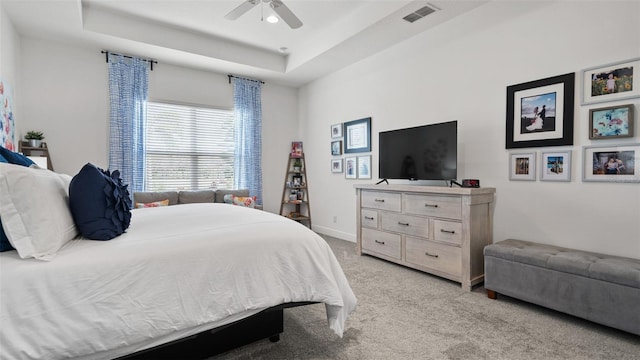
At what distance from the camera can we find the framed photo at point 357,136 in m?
4.64

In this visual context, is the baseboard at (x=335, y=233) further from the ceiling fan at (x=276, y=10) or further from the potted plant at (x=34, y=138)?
the potted plant at (x=34, y=138)

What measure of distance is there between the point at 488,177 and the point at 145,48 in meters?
4.53

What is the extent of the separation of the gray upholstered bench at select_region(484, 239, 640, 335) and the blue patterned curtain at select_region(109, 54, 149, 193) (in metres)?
4.56

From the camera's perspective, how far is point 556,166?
8.95 ft

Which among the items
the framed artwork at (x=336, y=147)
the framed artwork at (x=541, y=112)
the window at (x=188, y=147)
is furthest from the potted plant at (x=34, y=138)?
the framed artwork at (x=541, y=112)

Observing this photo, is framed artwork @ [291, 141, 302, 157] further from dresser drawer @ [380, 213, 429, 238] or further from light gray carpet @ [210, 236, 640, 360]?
light gray carpet @ [210, 236, 640, 360]

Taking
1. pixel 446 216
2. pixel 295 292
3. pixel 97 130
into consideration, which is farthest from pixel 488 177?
pixel 97 130

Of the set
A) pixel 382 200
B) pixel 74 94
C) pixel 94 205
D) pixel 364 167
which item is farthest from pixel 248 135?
pixel 94 205

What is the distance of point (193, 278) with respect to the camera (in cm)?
142

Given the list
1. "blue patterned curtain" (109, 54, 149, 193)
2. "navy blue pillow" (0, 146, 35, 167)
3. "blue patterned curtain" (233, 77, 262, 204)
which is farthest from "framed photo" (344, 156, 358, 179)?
"navy blue pillow" (0, 146, 35, 167)

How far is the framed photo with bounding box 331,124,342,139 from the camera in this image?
5.14 m

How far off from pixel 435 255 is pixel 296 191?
10.6ft

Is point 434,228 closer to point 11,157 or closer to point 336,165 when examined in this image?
point 336,165

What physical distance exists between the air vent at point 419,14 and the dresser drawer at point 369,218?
2.23m
